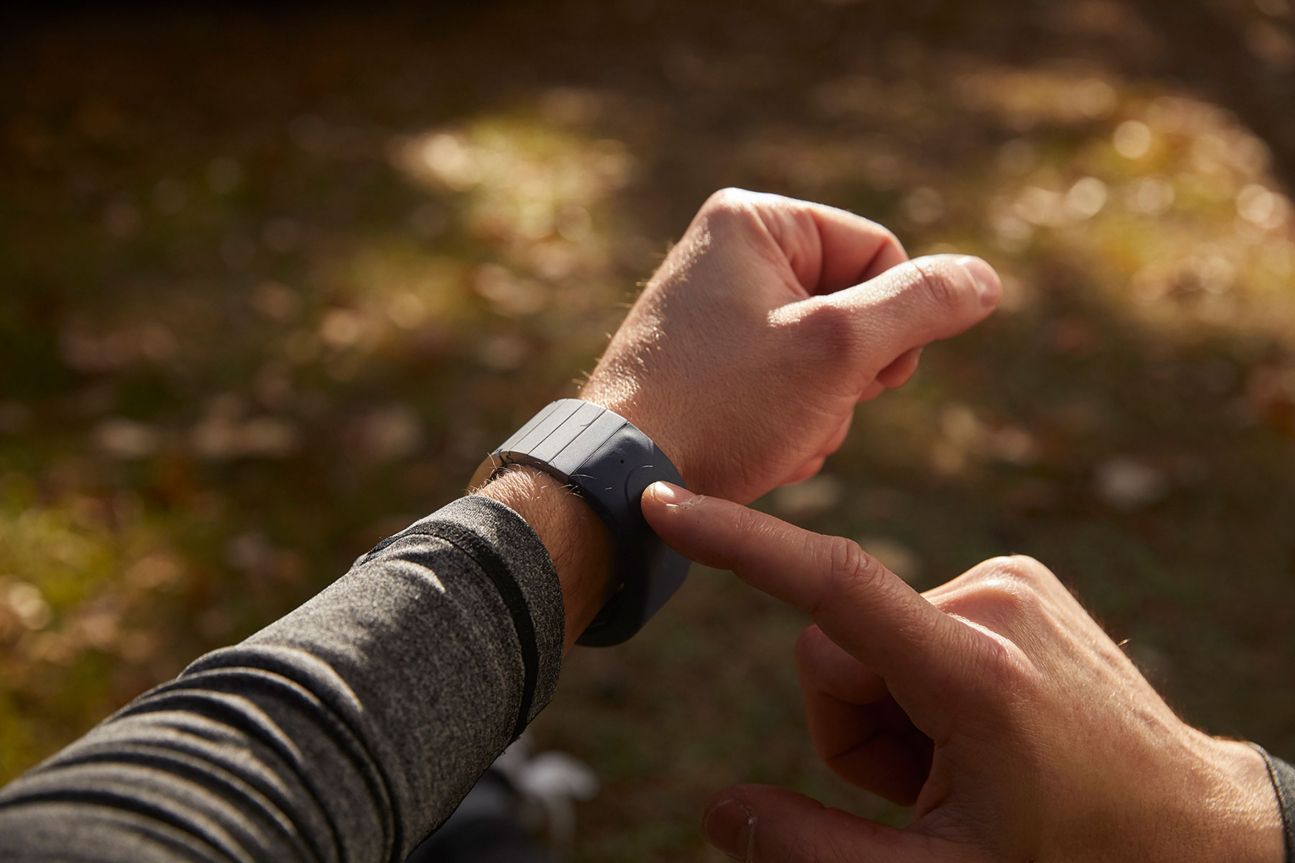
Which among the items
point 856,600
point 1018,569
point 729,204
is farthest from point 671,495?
point 729,204

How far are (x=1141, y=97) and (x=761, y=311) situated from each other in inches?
171

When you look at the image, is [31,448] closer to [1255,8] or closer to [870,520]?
[870,520]

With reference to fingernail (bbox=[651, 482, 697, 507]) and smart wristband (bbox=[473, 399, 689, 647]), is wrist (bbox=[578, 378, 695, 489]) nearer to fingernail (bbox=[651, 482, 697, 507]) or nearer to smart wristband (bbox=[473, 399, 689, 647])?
smart wristband (bbox=[473, 399, 689, 647])

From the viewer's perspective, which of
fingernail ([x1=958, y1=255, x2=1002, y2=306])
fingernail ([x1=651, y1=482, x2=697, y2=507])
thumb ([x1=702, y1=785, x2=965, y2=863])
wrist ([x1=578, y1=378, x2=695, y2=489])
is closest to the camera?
thumb ([x1=702, y1=785, x2=965, y2=863])

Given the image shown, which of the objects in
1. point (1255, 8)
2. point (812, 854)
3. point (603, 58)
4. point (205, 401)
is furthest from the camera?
point (1255, 8)

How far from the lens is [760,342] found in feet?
5.69

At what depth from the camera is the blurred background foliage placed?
2770 millimetres

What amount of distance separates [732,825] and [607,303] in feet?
9.15

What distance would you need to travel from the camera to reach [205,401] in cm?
342

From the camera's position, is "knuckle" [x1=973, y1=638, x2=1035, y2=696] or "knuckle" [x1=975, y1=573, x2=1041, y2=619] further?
"knuckle" [x1=975, y1=573, x2=1041, y2=619]

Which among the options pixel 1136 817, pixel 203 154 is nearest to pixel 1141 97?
pixel 203 154

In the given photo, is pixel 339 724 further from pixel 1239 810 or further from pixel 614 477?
pixel 1239 810

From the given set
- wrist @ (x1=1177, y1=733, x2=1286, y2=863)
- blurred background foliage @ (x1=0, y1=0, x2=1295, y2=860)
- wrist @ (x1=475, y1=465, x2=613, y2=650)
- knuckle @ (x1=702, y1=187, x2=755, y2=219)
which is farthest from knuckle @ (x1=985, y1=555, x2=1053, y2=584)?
blurred background foliage @ (x1=0, y1=0, x2=1295, y2=860)

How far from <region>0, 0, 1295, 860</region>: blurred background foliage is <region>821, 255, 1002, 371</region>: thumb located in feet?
4.09
